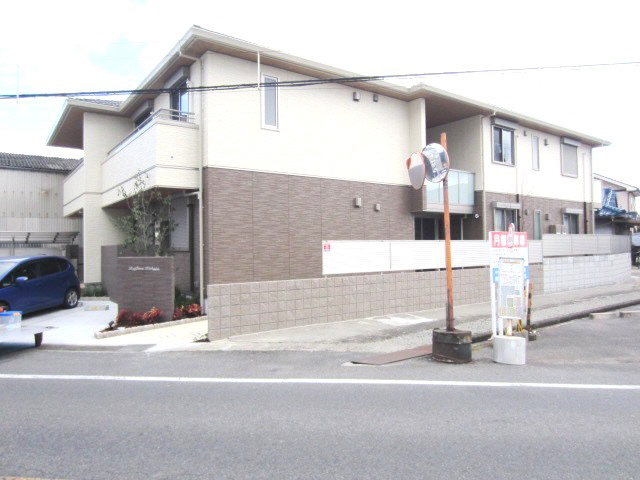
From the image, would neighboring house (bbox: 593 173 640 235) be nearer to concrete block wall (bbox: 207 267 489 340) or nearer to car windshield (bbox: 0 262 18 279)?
concrete block wall (bbox: 207 267 489 340)

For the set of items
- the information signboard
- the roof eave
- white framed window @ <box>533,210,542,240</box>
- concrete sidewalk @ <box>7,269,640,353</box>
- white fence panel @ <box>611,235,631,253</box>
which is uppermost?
the roof eave

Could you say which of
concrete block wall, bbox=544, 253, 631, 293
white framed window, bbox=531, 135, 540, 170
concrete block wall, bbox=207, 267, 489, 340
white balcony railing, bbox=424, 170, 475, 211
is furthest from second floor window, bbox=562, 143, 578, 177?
concrete block wall, bbox=207, 267, 489, 340

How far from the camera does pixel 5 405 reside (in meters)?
5.59

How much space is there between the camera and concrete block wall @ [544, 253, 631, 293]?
17172mm

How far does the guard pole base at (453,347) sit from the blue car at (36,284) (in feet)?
33.6

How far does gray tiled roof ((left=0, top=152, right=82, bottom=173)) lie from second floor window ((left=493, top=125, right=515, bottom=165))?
19175 millimetres

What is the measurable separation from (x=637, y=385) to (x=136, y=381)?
6688 mm

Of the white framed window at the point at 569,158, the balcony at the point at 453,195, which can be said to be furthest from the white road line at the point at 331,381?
the white framed window at the point at 569,158

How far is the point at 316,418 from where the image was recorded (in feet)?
16.4

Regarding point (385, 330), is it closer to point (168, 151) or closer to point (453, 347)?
point (453, 347)

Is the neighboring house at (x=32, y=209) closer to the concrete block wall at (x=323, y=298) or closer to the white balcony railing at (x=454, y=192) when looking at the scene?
the concrete block wall at (x=323, y=298)

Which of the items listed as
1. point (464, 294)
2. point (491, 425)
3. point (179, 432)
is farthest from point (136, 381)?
point (464, 294)

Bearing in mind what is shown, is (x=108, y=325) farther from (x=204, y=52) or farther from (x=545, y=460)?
(x=545, y=460)

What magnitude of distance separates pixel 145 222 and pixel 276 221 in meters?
3.52
